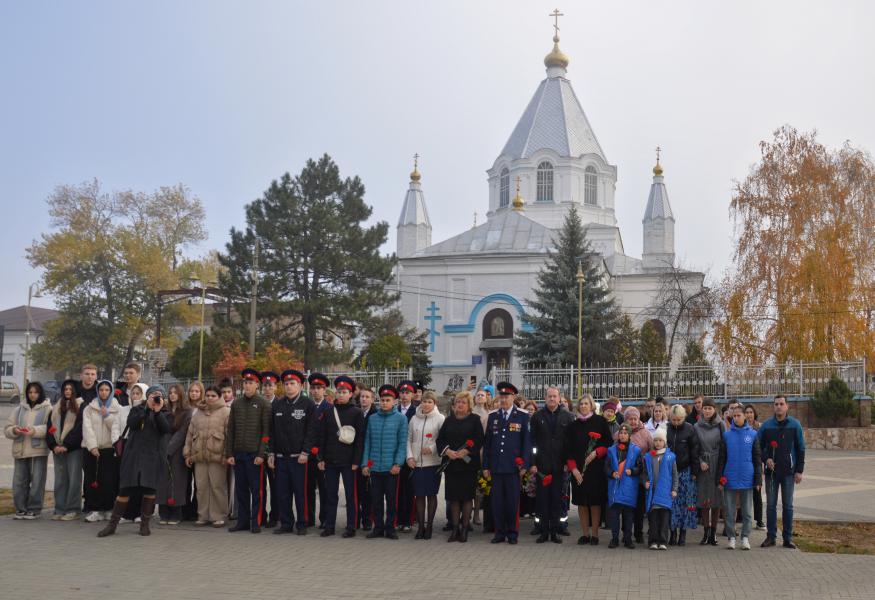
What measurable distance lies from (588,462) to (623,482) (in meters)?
0.48

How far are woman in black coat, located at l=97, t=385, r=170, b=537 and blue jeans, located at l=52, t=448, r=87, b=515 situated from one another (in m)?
1.07

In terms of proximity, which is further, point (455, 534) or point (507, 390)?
point (507, 390)

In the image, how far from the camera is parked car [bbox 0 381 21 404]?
49.0 m

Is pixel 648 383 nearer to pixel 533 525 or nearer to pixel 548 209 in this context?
pixel 533 525

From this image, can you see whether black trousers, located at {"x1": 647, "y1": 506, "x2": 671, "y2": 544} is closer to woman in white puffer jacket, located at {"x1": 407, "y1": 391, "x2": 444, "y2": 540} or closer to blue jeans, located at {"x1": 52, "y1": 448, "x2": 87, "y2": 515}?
woman in white puffer jacket, located at {"x1": 407, "y1": 391, "x2": 444, "y2": 540}

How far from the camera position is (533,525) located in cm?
1220

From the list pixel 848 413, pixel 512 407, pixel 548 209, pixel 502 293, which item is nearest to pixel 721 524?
pixel 512 407

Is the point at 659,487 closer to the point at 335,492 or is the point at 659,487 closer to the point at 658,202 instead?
the point at 335,492

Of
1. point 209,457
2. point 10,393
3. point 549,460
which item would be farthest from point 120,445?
point 10,393

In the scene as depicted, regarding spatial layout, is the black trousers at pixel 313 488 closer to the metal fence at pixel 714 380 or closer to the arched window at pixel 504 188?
the metal fence at pixel 714 380

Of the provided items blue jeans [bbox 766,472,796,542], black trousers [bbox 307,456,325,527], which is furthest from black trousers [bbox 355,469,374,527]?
blue jeans [bbox 766,472,796,542]

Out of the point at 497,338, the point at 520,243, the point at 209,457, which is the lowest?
the point at 209,457

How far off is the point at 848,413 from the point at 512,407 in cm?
1674

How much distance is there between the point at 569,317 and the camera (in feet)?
123
